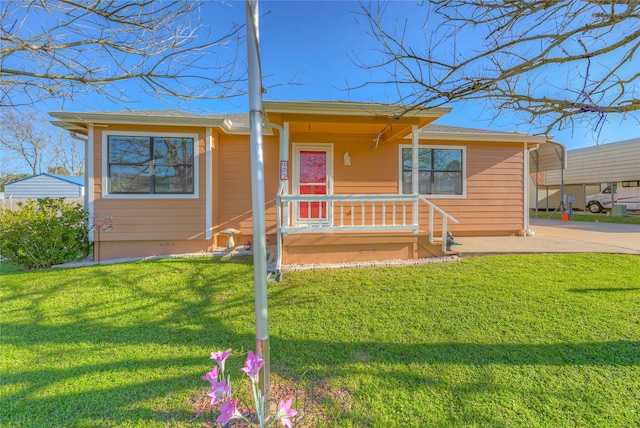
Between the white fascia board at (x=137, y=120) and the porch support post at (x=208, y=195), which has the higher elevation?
the white fascia board at (x=137, y=120)

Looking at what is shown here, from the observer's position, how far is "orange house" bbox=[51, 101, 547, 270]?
529 centimetres

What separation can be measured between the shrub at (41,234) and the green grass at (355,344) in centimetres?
83

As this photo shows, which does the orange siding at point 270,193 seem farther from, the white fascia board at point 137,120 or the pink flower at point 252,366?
the pink flower at point 252,366

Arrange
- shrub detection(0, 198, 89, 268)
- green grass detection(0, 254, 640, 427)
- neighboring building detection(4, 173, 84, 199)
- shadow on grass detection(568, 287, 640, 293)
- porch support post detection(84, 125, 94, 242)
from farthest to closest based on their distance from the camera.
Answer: neighboring building detection(4, 173, 84, 199) < porch support post detection(84, 125, 94, 242) < shrub detection(0, 198, 89, 268) < shadow on grass detection(568, 287, 640, 293) < green grass detection(0, 254, 640, 427)

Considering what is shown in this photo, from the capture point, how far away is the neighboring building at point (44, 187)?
56.6 feet

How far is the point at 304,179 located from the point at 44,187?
64.4ft

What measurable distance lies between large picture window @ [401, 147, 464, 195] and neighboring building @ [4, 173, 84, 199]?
20.1 meters

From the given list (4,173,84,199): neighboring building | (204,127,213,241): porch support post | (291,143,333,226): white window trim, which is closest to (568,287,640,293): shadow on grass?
(291,143,333,226): white window trim

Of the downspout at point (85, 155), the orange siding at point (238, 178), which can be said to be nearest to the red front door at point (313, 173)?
the orange siding at point (238, 178)

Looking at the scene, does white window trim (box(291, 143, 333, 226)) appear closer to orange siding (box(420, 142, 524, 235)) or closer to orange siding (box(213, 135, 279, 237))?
orange siding (box(213, 135, 279, 237))

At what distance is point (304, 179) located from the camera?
706 cm

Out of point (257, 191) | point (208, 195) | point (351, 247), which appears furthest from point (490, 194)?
point (257, 191)

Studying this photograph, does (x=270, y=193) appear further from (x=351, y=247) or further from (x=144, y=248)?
(x=144, y=248)

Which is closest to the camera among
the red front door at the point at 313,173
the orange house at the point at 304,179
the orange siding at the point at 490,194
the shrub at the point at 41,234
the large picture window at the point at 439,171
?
the shrub at the point at 41,234
